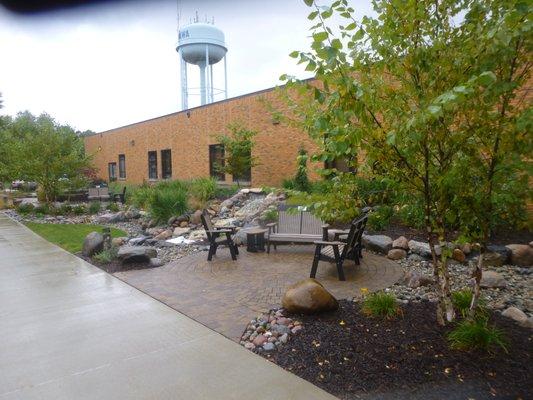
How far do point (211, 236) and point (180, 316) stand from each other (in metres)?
2.83

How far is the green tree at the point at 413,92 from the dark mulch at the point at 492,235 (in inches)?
139

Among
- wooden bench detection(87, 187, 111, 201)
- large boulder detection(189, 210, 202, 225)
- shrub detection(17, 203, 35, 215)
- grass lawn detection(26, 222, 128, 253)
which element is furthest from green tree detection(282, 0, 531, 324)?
wooden bench detection(87, 187, 111, 201)

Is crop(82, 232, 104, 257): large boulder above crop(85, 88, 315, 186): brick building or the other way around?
the other way around

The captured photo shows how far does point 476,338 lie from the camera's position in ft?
10.3

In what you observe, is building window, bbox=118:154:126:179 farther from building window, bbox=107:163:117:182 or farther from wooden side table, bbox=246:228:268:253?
wooden side table, bbox=246:228:268:253

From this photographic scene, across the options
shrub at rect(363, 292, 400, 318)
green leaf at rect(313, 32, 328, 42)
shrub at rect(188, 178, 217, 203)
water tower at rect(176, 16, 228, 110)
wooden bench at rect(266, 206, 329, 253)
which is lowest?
shrub at rect(363, 292, 400, 318)

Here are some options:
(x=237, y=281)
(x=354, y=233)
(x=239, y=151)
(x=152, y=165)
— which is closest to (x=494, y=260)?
(x=354, y=233)

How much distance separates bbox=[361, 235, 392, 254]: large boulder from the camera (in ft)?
22.9

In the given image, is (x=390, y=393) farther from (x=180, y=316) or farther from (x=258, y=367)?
(x=180, y=316)

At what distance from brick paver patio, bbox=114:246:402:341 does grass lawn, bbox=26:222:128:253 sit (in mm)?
3304

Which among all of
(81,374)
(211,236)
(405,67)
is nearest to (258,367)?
(81,374)

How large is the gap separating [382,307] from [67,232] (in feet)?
32.3

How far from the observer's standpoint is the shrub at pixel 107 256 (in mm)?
6970

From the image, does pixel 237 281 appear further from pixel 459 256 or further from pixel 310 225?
Result: pixel 459 256
